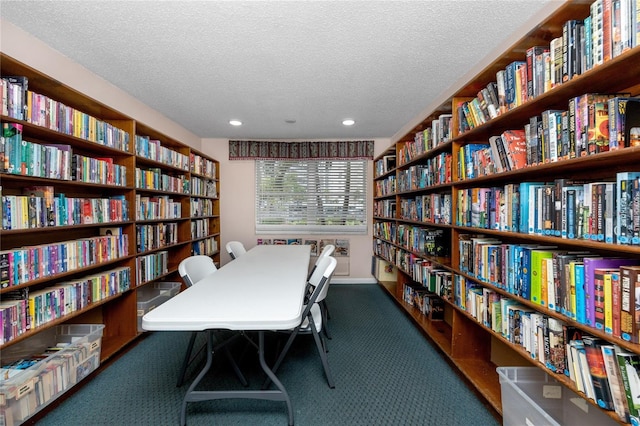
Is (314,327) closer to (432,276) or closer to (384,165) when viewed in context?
(432,276)

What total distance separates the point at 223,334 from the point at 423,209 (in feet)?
7.77

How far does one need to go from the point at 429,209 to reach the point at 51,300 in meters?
3.04

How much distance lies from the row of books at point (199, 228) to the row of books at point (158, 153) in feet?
2.62

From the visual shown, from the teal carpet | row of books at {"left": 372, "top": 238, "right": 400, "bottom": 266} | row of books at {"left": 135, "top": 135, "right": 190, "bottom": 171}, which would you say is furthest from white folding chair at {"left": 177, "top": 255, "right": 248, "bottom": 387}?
row of books at {"left": 372, "top": 238, "right": 400, "bottom": 266}

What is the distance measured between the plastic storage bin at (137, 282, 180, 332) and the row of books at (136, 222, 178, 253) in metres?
0.53

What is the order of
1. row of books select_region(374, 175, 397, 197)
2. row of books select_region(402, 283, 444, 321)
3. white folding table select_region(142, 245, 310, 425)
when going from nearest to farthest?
white folding table select_region(142, 245, 310, 425) < row of books select_region(402, 283, 444, 321) < row of books select_region(374, 175, 397, 197)

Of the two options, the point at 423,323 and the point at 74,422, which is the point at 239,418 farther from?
the point at 423,323

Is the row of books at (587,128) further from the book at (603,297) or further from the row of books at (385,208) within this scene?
the row of books at (385,208)

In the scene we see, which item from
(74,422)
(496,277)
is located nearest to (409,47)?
(496,277)

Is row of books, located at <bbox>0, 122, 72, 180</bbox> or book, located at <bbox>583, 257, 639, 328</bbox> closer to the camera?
book, located at <bbox>583, 257, 639, 328</bbox>

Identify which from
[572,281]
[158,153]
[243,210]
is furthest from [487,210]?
[243,210]

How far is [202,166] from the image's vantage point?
4.29 meters

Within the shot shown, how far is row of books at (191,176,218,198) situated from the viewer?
4043 mm

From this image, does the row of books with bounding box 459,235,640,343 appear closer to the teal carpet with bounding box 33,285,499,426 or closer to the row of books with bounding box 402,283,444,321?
the teal carpet with bounding box 33,285,499,426
